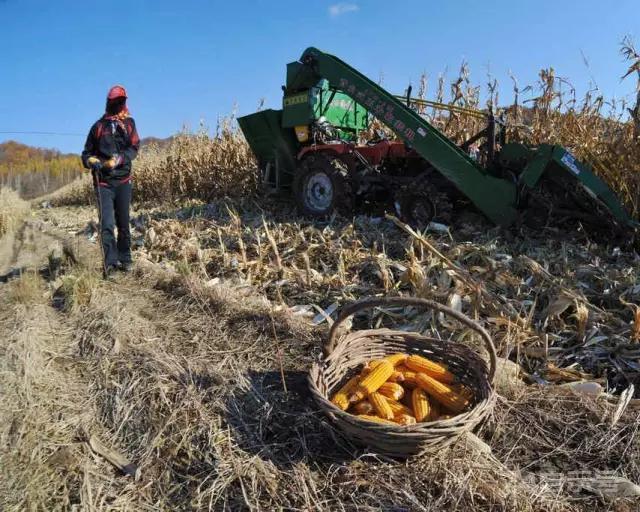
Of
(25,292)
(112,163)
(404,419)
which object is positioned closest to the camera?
(404,419)

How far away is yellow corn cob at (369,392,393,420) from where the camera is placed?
90.0 inches

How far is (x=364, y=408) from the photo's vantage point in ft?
7.79

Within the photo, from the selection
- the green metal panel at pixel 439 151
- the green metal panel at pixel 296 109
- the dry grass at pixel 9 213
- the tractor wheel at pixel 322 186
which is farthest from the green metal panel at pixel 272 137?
the dry grass at pixel 9 213

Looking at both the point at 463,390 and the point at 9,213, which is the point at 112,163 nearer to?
the point at 463,390

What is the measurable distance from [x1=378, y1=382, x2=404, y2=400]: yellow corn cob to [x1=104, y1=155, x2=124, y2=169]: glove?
3.63 metres

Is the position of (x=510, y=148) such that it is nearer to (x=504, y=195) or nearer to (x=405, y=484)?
(x=504, y=195)

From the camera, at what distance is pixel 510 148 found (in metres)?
5.35

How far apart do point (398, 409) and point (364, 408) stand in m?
0.17

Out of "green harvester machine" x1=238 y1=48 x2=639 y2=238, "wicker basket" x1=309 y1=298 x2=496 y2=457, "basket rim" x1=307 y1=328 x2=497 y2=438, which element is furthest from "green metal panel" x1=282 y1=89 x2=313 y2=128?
"basket rim" x1=307 y1=328 x2=497 y2=438

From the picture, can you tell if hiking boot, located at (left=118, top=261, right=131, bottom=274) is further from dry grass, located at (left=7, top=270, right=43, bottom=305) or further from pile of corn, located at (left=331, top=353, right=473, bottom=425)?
pile of corn, located at (left=331, top=353, right=473, bottom=425)

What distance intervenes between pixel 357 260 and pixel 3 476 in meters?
3.18

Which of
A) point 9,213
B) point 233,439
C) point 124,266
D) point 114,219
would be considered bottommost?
point 233,439

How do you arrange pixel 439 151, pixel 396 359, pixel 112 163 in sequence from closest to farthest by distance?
pixel 396 359 < pixel 112 163 < pixel 439 151

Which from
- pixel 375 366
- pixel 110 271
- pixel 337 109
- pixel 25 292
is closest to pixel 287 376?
pixel 375 366
